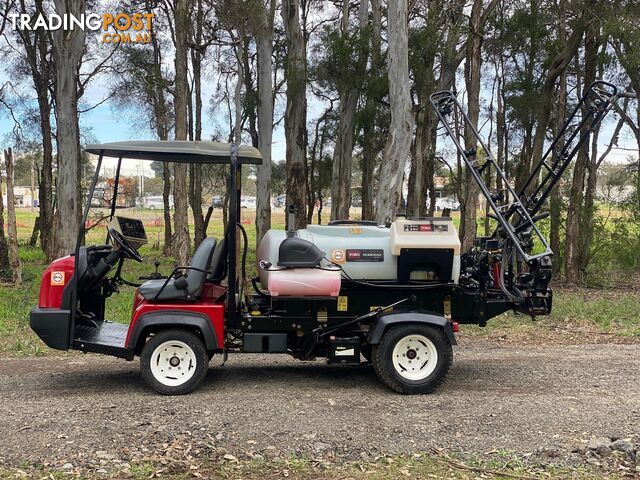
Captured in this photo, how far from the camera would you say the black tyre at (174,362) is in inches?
233

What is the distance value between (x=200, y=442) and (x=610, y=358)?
550 cm

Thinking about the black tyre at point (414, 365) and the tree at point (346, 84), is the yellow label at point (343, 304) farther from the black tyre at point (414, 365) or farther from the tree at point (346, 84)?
the tree at point (346, 84)

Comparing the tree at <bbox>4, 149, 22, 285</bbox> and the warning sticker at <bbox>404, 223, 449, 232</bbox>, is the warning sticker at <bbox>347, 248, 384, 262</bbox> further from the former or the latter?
the tree at <bbox>4, 149, 22, 285</bbox>

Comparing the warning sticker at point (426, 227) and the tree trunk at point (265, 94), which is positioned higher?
the tree trunk at point (265, 94)

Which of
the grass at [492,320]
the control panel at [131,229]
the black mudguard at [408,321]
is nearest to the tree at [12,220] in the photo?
the grass at [492,320]

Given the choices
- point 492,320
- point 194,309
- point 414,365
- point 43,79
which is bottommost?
point 492,320

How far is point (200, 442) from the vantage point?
4680 mm

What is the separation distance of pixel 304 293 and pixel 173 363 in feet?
4.80

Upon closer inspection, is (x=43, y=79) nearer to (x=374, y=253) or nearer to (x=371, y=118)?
(x=371, y=118)

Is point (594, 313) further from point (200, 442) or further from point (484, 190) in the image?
point (200, 442)

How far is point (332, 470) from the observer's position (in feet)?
14.0

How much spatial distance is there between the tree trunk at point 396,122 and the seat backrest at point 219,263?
21.7ft

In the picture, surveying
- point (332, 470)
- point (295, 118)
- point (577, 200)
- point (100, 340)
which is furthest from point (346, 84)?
point (332, 470)

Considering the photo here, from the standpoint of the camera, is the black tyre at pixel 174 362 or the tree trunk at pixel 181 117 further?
the tree trunk at pixel 181 117
